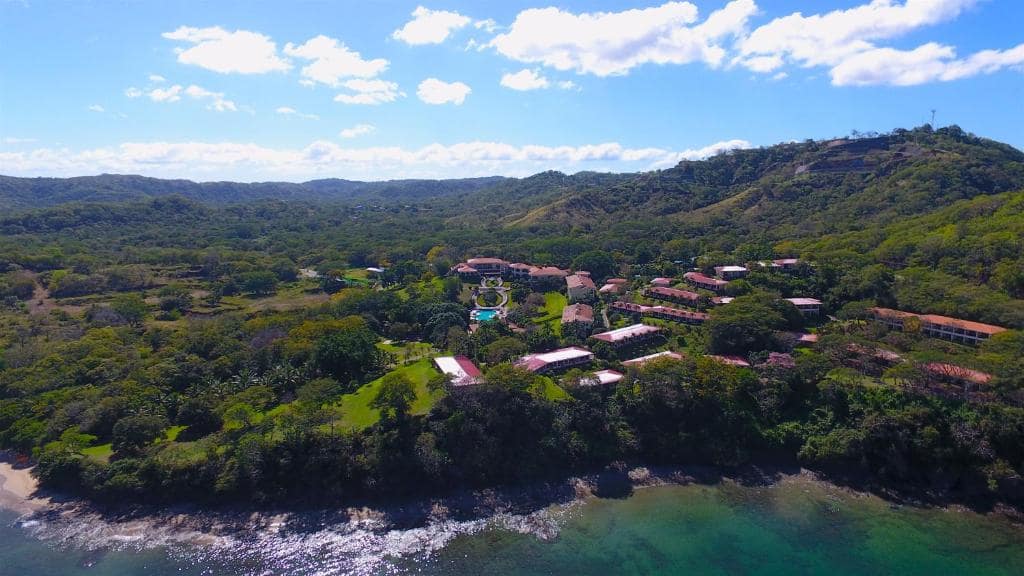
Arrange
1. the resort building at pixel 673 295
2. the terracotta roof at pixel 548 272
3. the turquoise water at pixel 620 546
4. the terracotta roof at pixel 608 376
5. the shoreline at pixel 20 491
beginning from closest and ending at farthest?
the turquoise water at pixel 620 546 → the shoreline at pixel 20 491 → the terracotta roof at pixel 608 376 → the resort building at pixel 673 295 → the terracotta roof at pixel 548 272

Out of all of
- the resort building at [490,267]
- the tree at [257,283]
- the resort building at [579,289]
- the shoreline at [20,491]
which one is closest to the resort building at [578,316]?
the resort building at [579,289]

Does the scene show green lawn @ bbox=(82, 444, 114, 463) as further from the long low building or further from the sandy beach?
the long low building

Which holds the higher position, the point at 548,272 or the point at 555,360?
the point at 548,272

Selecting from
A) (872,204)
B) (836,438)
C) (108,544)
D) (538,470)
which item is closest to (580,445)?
(538,470)

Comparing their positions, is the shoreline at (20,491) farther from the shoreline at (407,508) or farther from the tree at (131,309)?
the tree at (131,309)

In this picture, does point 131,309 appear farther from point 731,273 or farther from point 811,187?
point 811,187

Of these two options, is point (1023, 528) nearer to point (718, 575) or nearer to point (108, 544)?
point (718, 575)

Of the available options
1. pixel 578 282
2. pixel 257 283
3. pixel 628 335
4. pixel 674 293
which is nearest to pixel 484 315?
pixel 578 282
